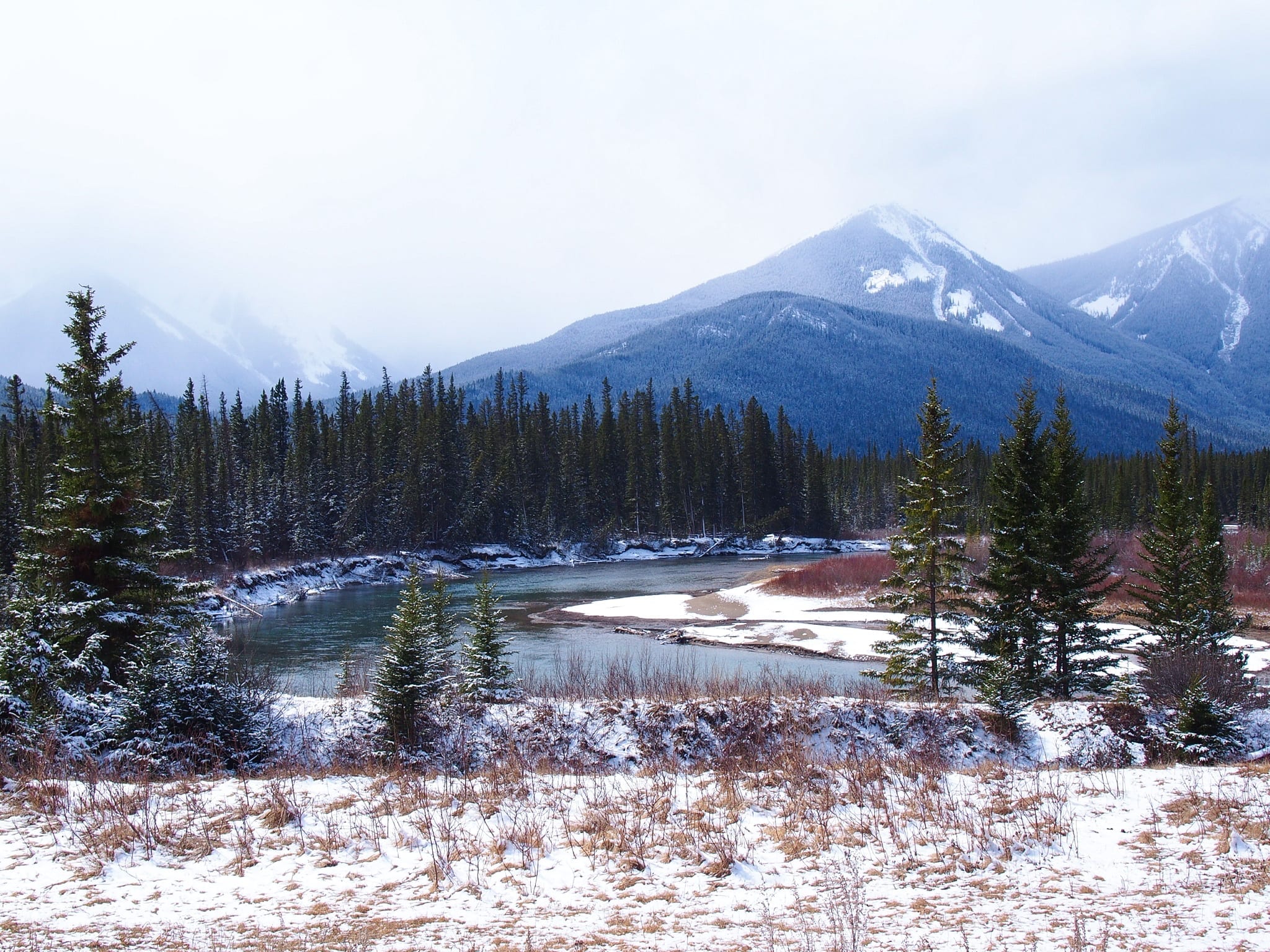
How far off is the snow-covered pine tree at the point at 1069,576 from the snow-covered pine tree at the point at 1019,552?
0.25 metres

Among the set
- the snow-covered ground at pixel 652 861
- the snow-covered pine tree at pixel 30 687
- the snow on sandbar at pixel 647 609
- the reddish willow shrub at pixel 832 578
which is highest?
the snow-covered pine tree at pixel 30 687

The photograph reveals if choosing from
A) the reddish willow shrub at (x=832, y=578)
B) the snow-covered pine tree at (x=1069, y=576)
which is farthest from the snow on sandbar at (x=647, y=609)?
the snow-covered pine tree at (x=1069, y=576)

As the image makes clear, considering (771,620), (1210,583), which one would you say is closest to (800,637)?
(771,620)

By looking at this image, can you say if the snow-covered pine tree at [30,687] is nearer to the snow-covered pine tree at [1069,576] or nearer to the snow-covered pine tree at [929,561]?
the snow-covered pine tree at [929,561]

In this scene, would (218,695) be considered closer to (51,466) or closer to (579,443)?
(51,466)

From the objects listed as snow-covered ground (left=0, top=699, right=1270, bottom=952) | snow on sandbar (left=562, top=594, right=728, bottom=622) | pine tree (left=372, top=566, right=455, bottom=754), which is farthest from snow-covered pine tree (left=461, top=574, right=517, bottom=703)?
snow on sandbar (left=562, top=594, right=728, bottom=622)

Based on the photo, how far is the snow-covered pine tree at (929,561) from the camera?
71.4 feet

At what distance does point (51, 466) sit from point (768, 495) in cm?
9780

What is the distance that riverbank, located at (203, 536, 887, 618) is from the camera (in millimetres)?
53844

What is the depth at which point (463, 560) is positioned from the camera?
267 ft

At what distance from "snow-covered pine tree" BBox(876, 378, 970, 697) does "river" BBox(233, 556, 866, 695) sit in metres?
2.89

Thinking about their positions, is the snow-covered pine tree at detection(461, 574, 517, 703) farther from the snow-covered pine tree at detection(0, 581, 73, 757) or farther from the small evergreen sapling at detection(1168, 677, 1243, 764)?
the small evergreen sapling at detection(1168, 677, 1243, 764)

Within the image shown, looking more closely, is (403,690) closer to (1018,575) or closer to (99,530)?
(99,530)

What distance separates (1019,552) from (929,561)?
96.8 inches
